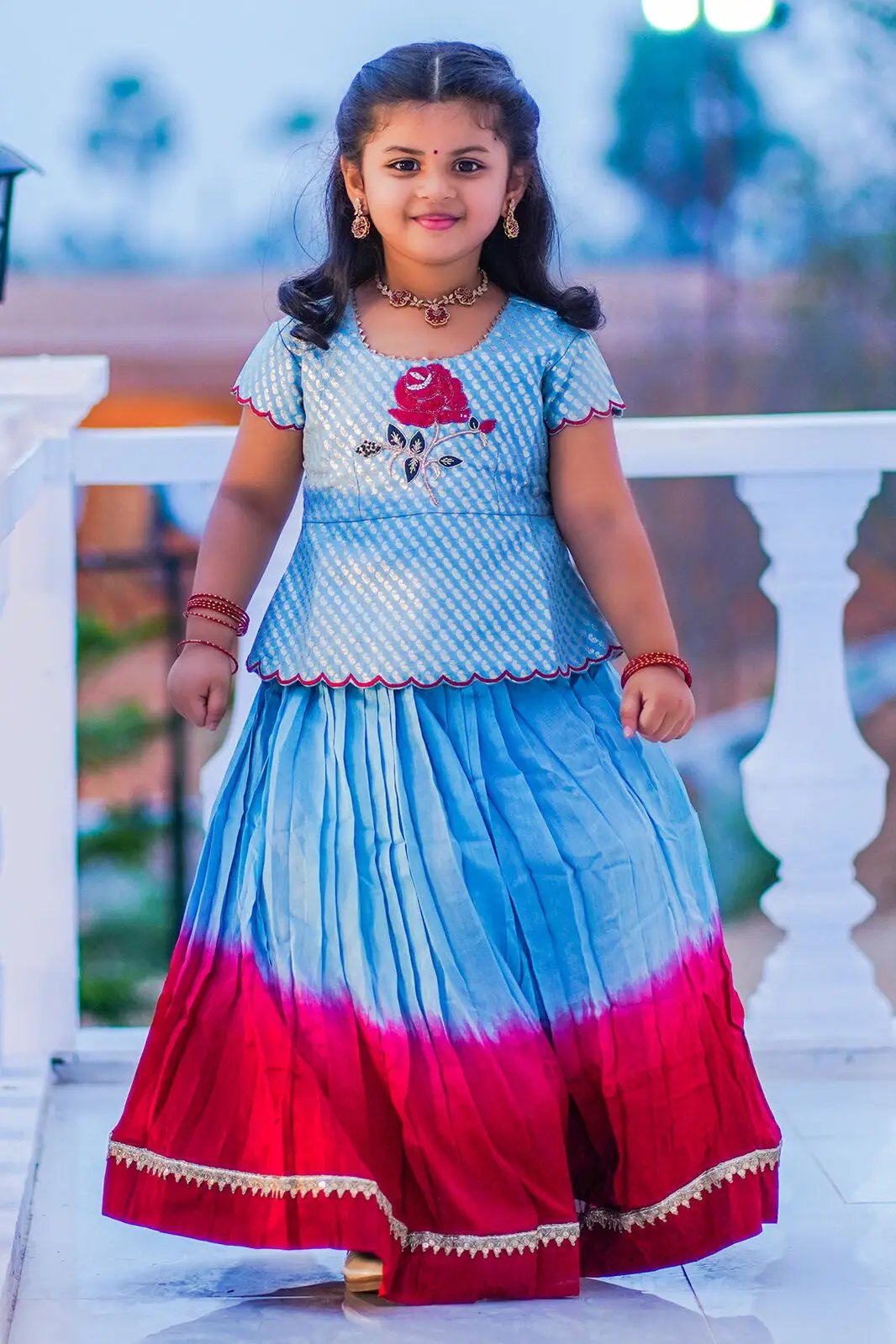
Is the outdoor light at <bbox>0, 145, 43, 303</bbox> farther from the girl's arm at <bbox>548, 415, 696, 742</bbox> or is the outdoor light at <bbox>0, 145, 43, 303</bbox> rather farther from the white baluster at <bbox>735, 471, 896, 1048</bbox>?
the white baluster at <bbox>735, 471, 896, 1048</bbox>

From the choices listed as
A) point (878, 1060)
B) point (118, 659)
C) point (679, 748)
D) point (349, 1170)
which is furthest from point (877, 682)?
point (349, 1170)

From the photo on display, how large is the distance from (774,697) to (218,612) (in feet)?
2.54

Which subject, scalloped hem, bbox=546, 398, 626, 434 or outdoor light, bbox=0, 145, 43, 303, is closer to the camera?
scalloped hem, bbox=546, 398, 626, 434

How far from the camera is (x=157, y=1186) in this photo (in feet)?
4.78

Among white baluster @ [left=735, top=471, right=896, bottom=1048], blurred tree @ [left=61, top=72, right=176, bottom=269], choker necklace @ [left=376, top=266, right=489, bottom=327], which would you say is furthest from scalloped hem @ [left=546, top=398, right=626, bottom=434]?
blurred tree @ [left=61, top=72, right=176, bottom=269]

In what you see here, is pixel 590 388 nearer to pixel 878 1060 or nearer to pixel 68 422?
pixel 68 422

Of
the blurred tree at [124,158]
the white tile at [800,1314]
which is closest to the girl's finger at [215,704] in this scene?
the white tile at [800,1314]

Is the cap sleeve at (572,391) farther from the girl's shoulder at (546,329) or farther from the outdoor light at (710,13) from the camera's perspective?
the outdoor light at (710,13)

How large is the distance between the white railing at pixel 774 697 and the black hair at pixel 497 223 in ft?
1.35

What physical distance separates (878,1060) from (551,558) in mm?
847

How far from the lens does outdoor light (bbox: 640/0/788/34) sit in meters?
4.80

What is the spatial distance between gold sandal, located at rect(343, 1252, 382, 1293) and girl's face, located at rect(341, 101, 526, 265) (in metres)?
0.82

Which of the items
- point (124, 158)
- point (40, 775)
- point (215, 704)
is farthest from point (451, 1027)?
point (124, 158)

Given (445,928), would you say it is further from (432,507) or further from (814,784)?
(814,784)
